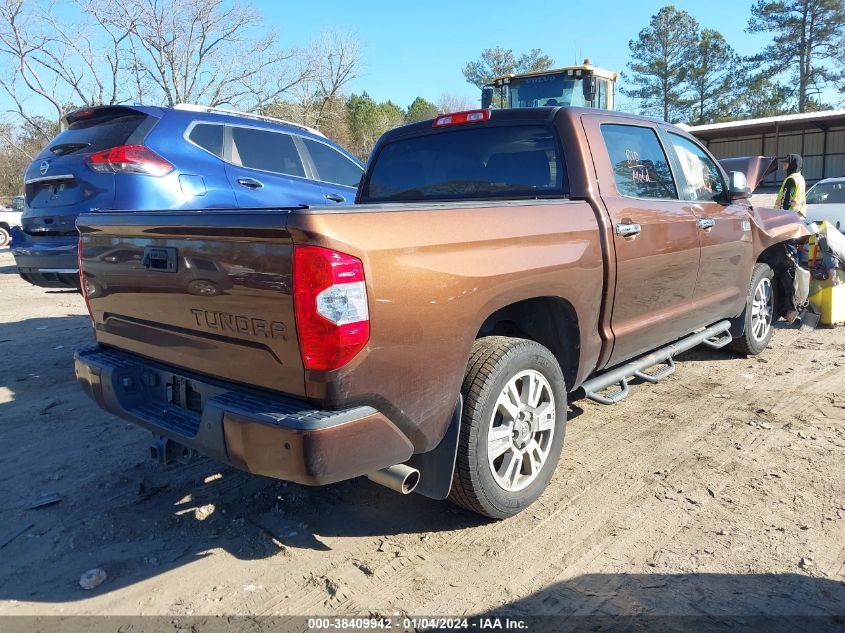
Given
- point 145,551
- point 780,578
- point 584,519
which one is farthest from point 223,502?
point 780,578

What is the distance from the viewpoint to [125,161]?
197 inches

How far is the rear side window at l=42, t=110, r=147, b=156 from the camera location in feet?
17.0

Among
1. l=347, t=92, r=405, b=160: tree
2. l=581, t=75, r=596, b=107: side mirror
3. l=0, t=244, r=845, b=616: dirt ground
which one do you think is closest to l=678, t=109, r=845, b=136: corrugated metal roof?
l=581, t=75, r=596, b=107: side mirror

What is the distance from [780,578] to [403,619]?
1.55 metres

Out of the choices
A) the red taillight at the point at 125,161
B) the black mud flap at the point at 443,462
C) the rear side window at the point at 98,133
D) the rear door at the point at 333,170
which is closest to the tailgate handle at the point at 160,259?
the black mud flap at the point at 443,462

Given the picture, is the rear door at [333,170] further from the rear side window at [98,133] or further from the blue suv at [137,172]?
the rear side window at [98,133]

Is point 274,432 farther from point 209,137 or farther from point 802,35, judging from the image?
point 802,35

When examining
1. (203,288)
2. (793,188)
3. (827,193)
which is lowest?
(203,288)

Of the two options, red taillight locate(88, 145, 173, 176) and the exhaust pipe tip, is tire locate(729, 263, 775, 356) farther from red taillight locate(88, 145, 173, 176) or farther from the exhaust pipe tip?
red taillight locate(88, 145, 173, 176)

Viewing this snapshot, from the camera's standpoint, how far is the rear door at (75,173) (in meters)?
4.99

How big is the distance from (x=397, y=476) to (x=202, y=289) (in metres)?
1.08

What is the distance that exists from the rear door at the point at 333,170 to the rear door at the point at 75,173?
1.83 metres

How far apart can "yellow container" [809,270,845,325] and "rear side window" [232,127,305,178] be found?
19.0ft

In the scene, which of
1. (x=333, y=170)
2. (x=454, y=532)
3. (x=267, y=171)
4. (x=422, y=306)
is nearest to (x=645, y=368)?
(x=454, y=532)
